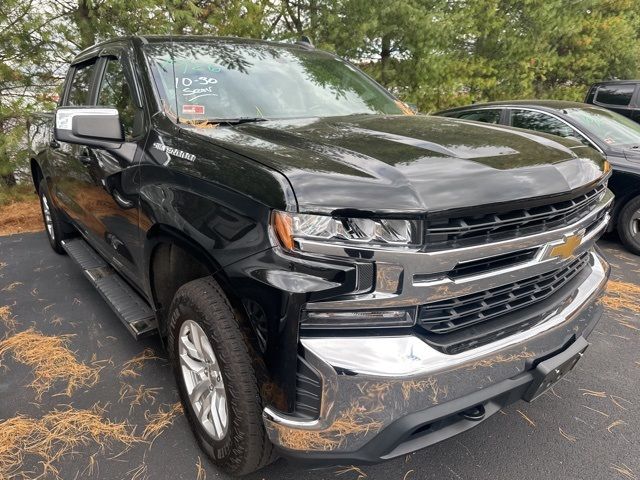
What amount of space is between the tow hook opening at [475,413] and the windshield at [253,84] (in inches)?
69.3

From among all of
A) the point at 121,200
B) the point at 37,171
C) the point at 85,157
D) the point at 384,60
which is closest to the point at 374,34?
the point at 384,60

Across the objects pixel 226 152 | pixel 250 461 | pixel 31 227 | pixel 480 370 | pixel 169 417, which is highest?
pixel 226 152

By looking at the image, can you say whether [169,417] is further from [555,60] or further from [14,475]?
[555,60]

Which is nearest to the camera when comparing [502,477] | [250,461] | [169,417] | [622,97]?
[250,461]

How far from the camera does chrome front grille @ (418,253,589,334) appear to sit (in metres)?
1.66

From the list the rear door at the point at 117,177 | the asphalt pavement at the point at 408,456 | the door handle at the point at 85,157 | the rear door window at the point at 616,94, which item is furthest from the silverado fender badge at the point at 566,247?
the rear door window at the point at 616,94

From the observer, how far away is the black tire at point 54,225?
184 inches

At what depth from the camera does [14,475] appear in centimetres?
215

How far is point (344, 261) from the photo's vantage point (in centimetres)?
153

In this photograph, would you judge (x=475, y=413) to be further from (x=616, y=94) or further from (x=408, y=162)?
(x=616, y=94)

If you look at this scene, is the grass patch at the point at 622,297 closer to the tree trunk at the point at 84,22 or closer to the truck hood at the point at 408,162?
the truck hood at the point at 408,162

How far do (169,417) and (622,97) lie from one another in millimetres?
9800

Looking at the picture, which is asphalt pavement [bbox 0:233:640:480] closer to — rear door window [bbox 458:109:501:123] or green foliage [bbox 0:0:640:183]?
rear door window [bbox 458:109:501:123]

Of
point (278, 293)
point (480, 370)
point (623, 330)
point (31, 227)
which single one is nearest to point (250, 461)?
point (278, 293)
